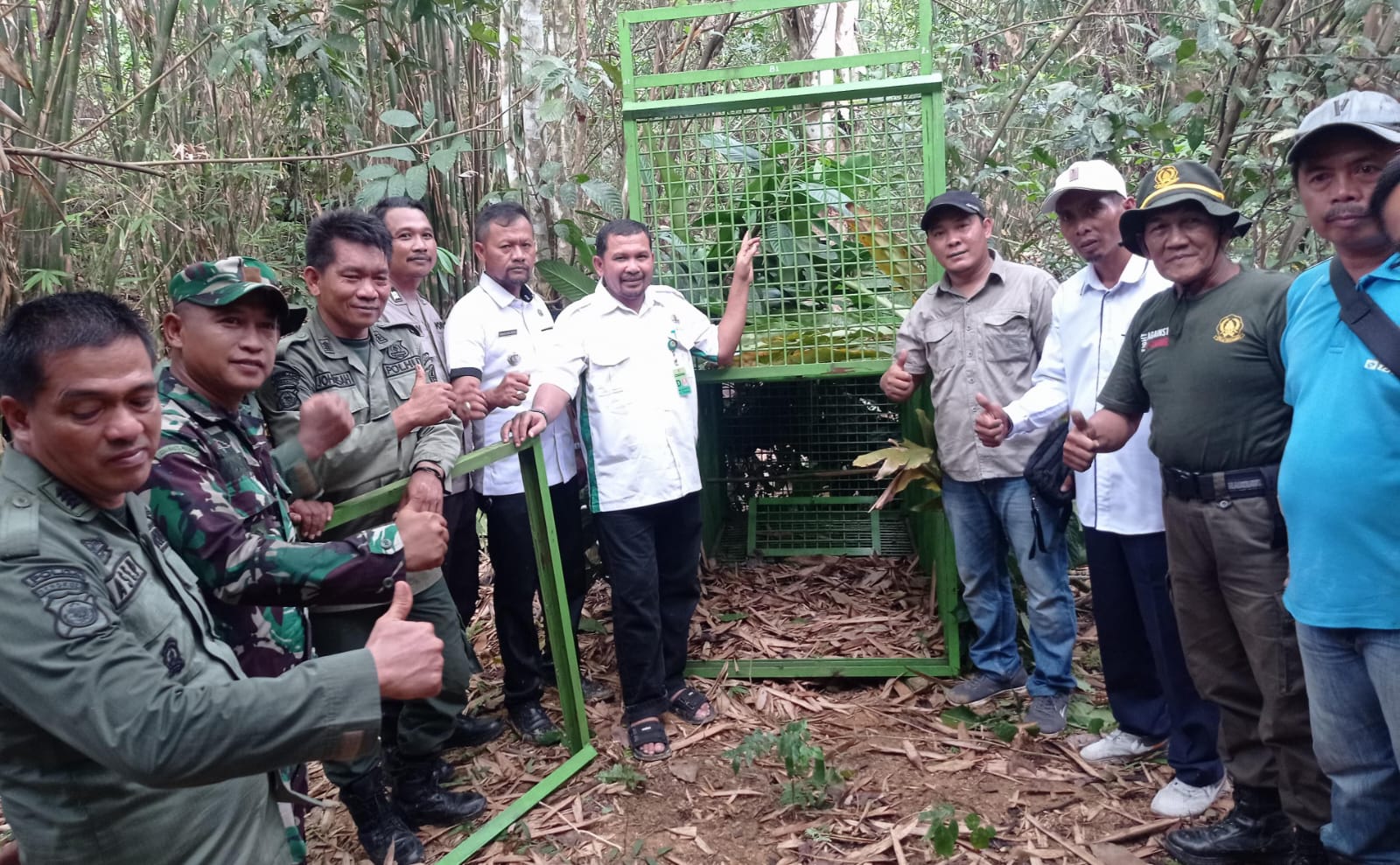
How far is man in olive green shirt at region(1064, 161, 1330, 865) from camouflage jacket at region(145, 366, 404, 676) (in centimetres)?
236

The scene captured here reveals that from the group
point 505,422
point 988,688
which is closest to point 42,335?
point 505,422

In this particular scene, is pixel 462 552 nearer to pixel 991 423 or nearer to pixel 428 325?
pixel 428 325

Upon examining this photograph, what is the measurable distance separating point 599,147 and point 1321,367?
665cm

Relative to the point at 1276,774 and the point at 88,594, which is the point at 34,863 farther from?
the point at 1276,774

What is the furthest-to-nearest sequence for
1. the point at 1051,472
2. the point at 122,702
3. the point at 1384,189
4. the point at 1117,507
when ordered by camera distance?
the point at 1051,472, the point at 1117,507, the point at 1384,189, the point at 122,702

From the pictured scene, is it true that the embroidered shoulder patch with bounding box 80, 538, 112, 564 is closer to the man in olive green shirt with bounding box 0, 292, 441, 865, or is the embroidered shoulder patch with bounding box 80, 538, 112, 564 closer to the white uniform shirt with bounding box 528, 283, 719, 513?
the man in olive green shirt with bounding box 0, 292, 441, 865

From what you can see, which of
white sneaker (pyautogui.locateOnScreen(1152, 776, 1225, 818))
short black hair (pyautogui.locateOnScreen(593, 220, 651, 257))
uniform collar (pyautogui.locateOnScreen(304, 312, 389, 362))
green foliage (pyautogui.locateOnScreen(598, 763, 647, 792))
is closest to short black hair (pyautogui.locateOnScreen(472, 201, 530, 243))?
short black hair (pyautogui.locateOnScreen(593, 220, 651, 257))

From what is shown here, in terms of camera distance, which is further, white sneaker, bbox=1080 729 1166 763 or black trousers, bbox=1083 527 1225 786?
white sneaker, bbox=1080 729 1166 763

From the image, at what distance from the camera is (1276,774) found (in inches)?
120

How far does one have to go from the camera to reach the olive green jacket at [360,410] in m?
3.03

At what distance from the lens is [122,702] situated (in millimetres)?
1499

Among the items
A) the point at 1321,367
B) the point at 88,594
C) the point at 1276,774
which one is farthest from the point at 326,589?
the point at 1276,774

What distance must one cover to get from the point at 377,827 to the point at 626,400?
1.90 meters

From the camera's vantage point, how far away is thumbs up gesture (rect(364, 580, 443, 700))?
67.0 inches
